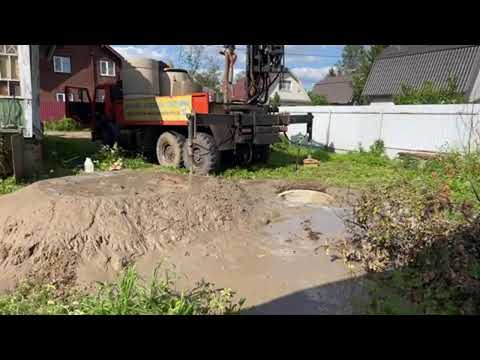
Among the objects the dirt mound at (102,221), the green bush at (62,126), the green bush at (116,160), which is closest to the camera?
the dirt mound at (102,221)

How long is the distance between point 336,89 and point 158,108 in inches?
1427

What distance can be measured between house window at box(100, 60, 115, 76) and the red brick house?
0.17 metres

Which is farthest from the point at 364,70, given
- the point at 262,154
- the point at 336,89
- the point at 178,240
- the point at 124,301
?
the point at 124,301

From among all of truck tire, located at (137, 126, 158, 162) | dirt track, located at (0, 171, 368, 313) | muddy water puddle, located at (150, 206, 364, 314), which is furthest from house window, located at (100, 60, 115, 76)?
muddy water puddle, located at (150, 206, 364, 314)

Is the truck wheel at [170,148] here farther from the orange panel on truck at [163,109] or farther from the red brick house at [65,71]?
the red brick house at [65,71]

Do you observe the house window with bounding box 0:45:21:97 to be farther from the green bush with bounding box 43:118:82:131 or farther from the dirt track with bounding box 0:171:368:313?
the green bush with bounding box 43:118:82:131

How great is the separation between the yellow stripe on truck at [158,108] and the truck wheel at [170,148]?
0.49m

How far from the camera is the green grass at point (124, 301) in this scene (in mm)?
2805

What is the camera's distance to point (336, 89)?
137 ft

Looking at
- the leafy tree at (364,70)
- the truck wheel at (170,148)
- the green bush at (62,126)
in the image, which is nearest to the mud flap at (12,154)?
the truck wheel at (170,148)

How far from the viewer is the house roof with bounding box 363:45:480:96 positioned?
60.6ft

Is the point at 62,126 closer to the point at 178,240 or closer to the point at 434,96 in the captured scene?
the point at 178,240
